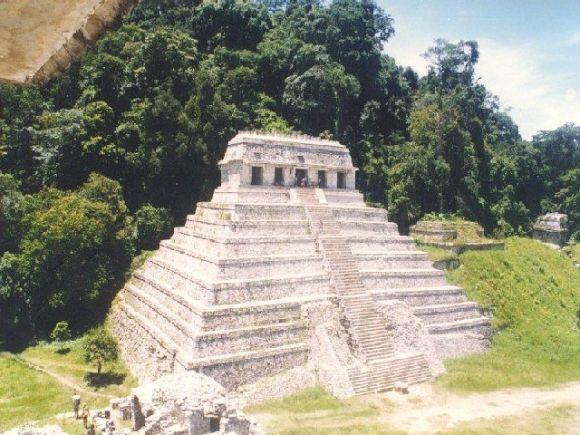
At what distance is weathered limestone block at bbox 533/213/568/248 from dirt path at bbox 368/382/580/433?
29160 millimetres

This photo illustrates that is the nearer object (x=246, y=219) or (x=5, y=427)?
(x=5, y=427)

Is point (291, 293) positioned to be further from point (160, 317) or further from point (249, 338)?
point (160, 317)

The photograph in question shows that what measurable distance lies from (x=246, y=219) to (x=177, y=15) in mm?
32728

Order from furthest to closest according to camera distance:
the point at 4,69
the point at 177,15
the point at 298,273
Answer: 1. the point at 177,15
2. the point at 298,273
3. the point at 4,69

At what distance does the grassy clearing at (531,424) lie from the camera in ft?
51.6

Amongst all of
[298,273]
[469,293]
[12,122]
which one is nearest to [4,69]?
[298,273]

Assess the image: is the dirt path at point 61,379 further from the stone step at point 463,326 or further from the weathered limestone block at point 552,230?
the weathered limestone block at point 552,230

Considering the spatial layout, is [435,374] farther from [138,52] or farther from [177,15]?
[177,15]

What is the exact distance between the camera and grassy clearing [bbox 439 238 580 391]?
2033 centimetres

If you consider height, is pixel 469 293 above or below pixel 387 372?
above

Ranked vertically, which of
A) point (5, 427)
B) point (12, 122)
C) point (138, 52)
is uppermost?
point (138, 52)

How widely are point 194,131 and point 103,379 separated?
18.2m

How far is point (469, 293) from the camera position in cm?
2547

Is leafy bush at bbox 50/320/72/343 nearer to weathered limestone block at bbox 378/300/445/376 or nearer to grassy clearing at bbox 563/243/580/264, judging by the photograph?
weathered limestone block at bbox 378/300/445/376
